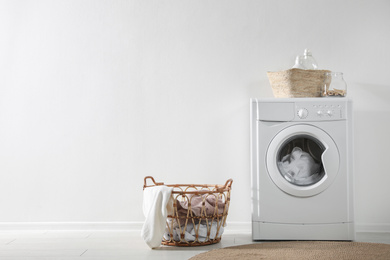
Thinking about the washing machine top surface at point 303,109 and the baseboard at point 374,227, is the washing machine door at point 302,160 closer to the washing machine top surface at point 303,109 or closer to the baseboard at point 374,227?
the washing machine top surface at point 303,109

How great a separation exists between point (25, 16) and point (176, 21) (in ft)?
3.22

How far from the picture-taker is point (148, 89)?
10.5ft

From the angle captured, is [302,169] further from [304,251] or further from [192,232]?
[192,232]

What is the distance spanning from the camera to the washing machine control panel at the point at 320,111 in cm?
270

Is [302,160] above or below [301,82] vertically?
below

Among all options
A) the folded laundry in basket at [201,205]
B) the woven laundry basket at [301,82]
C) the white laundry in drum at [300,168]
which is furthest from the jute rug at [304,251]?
the woven laundry basket at [301,82]

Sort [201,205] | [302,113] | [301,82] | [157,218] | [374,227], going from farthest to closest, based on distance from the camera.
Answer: [374,227]
[301,82]
[302,113]
[201,205]
[157,218]

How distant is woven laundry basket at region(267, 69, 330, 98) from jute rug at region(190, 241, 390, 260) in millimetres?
833

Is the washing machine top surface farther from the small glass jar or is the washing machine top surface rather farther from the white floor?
the white floor

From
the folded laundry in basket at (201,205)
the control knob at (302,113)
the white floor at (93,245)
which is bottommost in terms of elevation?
the white floor at (93,245)

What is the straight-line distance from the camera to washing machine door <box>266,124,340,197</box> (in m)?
2.67

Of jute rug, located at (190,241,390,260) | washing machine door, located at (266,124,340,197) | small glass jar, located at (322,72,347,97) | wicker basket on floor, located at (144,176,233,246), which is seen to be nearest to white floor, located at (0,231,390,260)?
wicker basket on floor, located at (144,176,233,246)

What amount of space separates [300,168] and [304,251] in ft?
Result: 1.72

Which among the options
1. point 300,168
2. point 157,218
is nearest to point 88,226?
point 157,218
